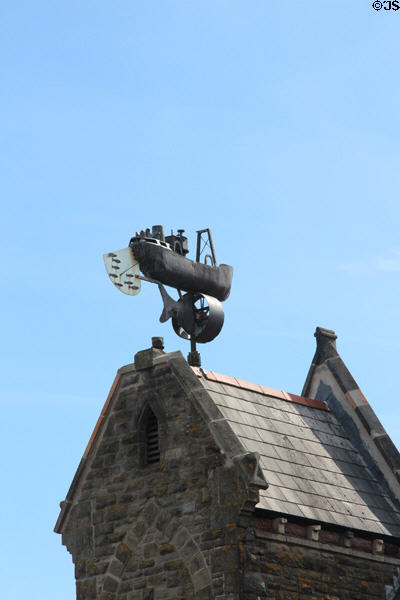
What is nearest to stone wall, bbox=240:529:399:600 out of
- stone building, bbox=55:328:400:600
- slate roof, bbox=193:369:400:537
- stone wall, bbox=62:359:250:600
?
stone building, bbox=55:328:400:600

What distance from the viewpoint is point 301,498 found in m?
27.9

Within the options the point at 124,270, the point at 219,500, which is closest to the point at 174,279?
the point at 124,270

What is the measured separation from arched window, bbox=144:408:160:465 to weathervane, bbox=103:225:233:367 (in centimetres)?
163

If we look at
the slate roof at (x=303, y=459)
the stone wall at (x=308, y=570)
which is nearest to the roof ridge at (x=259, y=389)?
the slate roof at (x=303, y=459)

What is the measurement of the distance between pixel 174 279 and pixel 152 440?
11.5 ft

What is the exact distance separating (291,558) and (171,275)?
6416mm

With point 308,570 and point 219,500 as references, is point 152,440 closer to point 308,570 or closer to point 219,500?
point 219,500

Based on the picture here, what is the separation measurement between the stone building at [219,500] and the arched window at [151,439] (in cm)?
3

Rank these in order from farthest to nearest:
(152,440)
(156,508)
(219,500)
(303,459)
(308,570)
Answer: (303,459) < (152,440) < (156,508) < (308,570) < (219,500)

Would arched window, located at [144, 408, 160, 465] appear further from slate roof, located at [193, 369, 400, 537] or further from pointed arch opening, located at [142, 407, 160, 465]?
slate roof, located at [193, 369, 400, 537]

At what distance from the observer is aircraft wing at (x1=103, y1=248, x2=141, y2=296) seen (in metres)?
29.8

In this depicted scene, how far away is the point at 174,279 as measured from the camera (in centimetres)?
3020

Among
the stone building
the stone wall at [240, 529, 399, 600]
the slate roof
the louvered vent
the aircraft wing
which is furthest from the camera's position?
the aircraft wing

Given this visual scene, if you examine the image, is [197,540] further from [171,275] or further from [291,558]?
[171,275]
